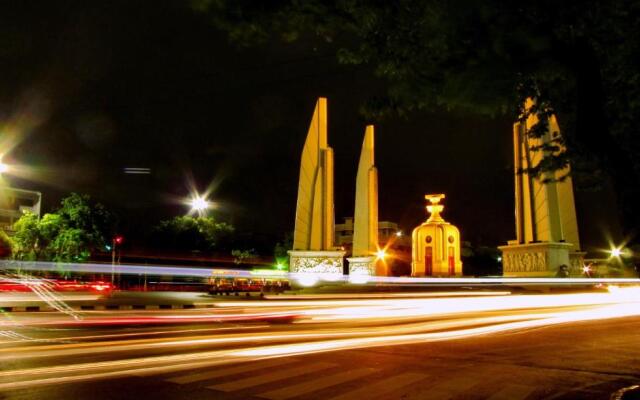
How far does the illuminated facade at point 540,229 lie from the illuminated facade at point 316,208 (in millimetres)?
10953

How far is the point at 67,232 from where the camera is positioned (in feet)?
111

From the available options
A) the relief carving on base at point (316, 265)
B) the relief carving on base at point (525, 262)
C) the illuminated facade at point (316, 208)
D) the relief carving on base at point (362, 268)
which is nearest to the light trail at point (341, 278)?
the relief carving on base at point (316, 265)

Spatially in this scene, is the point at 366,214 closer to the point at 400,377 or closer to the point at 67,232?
the point at 67,232

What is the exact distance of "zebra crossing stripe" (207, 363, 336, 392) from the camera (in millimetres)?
7094

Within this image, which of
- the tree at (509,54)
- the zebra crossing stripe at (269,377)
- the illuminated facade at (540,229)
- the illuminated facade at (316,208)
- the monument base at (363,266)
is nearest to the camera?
the tree at (509,54)

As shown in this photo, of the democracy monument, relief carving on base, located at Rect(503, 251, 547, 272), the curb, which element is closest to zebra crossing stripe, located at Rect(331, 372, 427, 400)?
the curb

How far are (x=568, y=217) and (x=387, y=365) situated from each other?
32234mm

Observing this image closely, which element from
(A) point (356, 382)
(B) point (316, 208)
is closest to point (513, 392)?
(A) point (356, 382)

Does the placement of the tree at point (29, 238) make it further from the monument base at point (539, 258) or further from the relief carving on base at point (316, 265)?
the monument base at point (539, 258)

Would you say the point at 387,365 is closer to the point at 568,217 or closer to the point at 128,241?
the point at 568,217

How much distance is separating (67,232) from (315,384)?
30.2 metres

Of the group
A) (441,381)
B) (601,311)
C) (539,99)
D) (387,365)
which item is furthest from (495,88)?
(601,311)

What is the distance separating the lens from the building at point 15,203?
6419cm

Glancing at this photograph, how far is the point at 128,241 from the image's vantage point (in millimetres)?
50344
